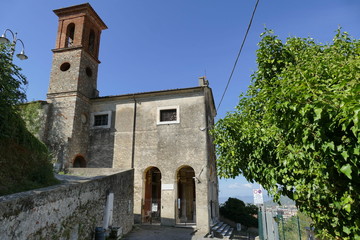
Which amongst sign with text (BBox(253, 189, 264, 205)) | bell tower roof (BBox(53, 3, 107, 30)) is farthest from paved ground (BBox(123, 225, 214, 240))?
bell tower roof (BBox(53, 3, 107, 30))

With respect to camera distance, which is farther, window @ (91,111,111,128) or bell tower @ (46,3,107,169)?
window @ (91,111,111,128)

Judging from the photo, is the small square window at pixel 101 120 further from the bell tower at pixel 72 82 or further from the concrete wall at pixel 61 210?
the concrete wall at pixel 61 210

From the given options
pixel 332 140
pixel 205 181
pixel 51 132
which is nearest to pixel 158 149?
pixel 205 181

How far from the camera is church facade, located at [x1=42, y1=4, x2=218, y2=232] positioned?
15812mm

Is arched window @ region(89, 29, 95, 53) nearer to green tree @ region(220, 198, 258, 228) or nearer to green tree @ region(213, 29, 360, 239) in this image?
green tree @ region(213, 29, 360, 239)

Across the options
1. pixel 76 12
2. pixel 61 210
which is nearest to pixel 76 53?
pixel 76 12

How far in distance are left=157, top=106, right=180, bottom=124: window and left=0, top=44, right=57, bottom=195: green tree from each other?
364 inches

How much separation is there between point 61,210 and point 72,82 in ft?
41.6

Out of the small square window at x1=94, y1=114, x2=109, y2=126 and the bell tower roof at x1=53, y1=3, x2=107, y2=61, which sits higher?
the bell tower roof at x1=53, y1=3, x2=107, y2=61

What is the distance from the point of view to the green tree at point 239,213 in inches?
816

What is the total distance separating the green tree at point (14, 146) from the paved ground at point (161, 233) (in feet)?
17.5

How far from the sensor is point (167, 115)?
1744 centimetres

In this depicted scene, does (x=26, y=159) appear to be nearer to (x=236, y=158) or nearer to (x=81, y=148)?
(x=236, y=158)

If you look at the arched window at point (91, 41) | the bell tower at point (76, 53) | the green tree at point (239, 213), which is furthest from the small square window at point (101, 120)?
the green tree at point (239, 213)
